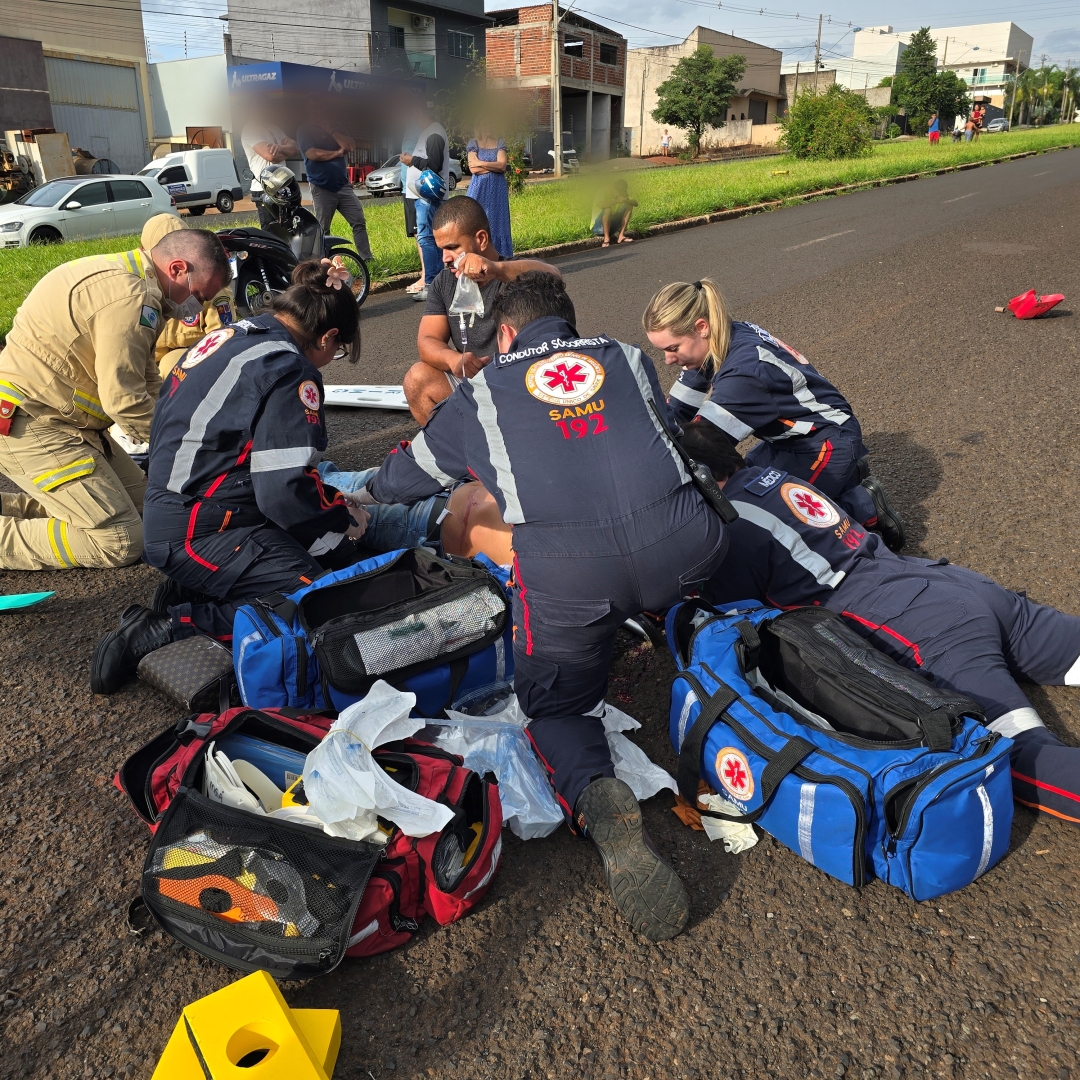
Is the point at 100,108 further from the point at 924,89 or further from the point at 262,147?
the point at 924,89

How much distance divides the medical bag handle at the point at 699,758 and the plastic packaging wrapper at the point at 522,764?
0.27 ft

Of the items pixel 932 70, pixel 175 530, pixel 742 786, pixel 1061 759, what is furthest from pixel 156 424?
pixel 932 70

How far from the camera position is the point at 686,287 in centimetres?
373

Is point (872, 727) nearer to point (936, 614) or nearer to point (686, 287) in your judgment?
point (936, 614)

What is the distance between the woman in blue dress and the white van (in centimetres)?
1742

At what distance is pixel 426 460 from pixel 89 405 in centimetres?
212

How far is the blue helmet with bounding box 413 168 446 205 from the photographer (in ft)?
27.4

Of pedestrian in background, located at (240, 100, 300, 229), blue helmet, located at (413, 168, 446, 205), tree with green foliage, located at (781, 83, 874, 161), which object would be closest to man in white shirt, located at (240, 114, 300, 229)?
pedestrian in background, located at (240, 100, 300, 229)

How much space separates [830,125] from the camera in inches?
1156

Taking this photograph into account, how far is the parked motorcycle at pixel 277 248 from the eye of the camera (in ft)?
25.2

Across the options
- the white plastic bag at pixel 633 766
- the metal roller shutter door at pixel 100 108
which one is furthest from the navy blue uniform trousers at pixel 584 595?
the metal roller shutter door at pixel 100 108

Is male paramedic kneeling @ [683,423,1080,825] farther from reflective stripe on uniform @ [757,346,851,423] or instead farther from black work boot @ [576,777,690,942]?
black work boot @ [576,777,690,942]

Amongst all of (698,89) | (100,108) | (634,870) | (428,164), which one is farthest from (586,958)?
(698,89)

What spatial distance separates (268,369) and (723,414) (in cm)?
175
